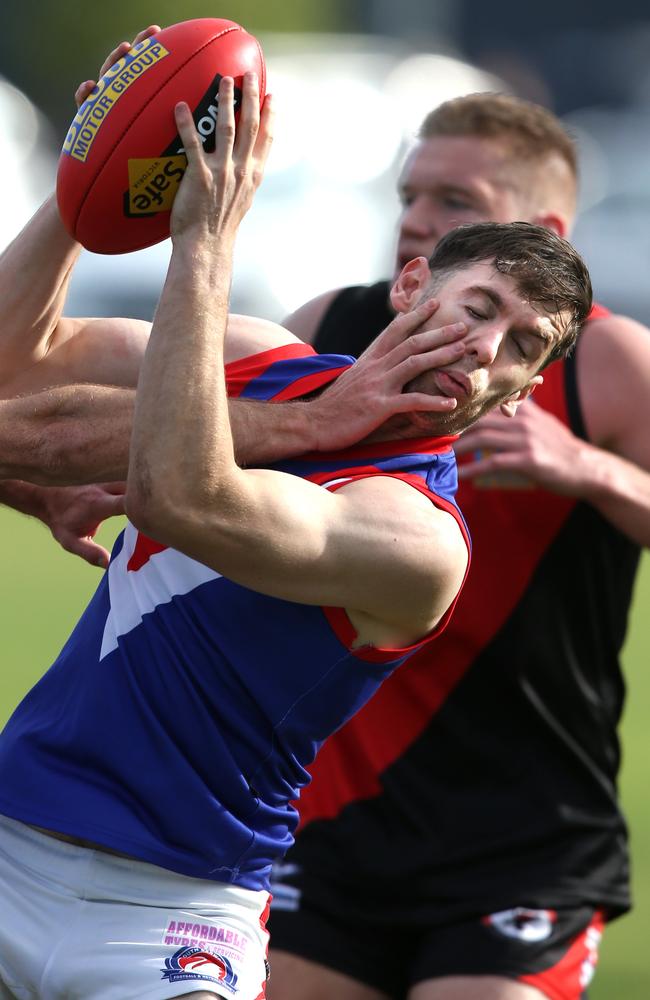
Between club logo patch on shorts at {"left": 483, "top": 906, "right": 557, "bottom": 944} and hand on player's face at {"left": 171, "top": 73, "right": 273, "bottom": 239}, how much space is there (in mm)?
2479

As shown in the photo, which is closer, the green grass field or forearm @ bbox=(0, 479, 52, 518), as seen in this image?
forearm @ bbox=(0, 479, 52, 518)

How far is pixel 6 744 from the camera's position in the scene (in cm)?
362

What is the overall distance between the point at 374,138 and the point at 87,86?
22.1 m

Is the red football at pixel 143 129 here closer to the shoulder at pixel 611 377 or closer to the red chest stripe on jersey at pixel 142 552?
the red chest stripe on jersey at pixel 142 552

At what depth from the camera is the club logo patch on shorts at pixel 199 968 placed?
337 cm

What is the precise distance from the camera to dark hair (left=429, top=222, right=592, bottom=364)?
3.56 metres

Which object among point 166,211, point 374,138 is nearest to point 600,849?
point 166,211

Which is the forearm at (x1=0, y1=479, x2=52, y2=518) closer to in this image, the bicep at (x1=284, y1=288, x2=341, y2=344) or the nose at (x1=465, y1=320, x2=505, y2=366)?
the nose at (x1=465, y1=320, x2=505, y2=366)

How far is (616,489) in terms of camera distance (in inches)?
194

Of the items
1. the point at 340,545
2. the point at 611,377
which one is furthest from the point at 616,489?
the point at 340,545

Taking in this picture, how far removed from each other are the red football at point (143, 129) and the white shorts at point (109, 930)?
130 centimetres

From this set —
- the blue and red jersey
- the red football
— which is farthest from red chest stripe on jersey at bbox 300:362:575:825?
the red football

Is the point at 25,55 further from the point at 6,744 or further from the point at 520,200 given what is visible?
the point at 6,744

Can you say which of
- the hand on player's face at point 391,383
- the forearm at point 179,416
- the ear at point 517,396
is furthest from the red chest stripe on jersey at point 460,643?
the forearm at point 179,416
